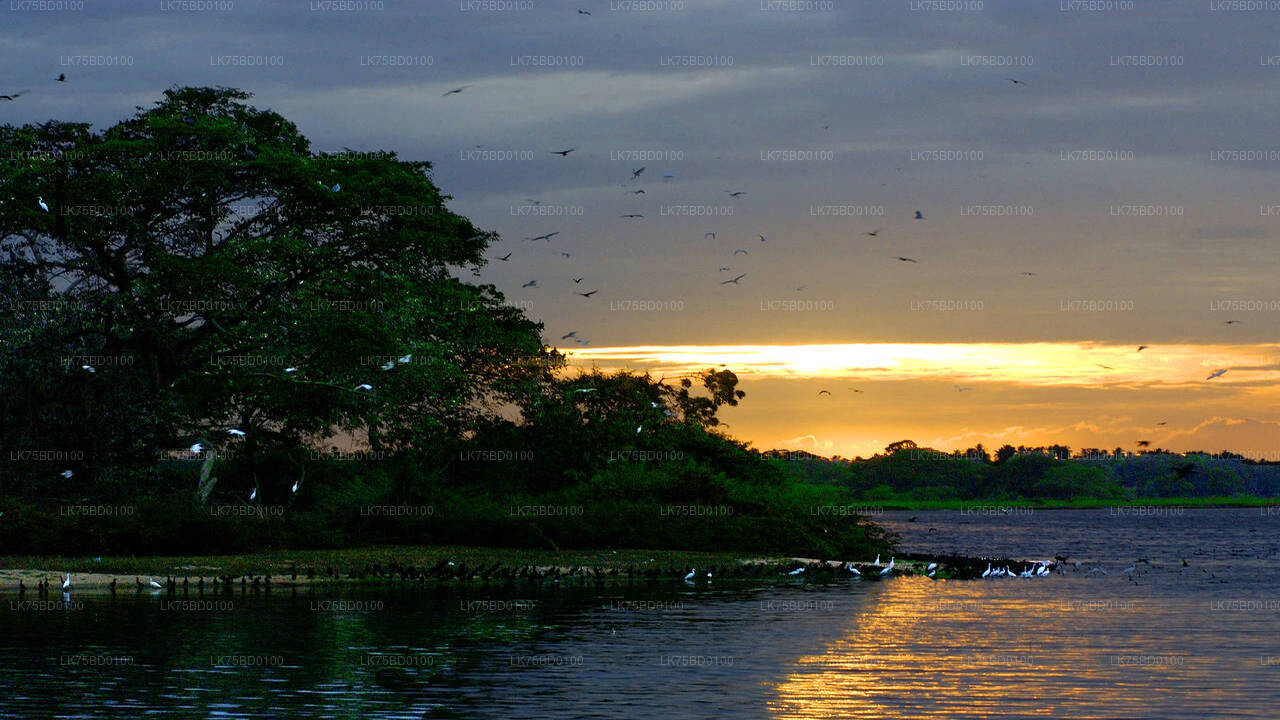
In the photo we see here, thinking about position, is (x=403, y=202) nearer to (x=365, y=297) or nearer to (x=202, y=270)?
(x=365, y=297)

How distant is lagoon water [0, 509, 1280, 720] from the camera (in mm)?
21906

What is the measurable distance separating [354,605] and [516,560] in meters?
12.5

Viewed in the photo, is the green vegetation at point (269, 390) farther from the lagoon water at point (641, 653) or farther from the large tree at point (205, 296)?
the lagoon water at point (641, 653)

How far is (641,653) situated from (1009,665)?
6991 mm

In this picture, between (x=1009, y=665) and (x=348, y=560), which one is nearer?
(x=1009, y=665)

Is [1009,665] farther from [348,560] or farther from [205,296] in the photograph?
[205,296]

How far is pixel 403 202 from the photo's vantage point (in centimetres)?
5681

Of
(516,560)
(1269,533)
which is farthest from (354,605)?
(1269,533)

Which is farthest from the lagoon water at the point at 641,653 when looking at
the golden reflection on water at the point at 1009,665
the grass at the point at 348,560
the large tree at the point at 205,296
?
the large tree at the point at 205,296

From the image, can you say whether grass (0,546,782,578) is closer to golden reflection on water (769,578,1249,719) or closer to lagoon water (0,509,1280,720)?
lagoon water (0,509,1280,720)

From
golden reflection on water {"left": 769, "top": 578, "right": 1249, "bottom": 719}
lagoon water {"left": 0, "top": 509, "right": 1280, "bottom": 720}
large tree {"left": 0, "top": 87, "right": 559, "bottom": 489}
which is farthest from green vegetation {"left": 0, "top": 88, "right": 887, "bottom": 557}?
golden reflection on water {"left": 769, "top": 578, "right": 1249, "bottom": 719}

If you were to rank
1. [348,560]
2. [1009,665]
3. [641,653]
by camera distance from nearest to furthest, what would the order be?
[1009,665] → [641,653] → [348,560]

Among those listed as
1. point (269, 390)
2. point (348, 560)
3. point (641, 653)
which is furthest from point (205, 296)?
point (641, 653)

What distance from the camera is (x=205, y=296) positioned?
51594 mm
